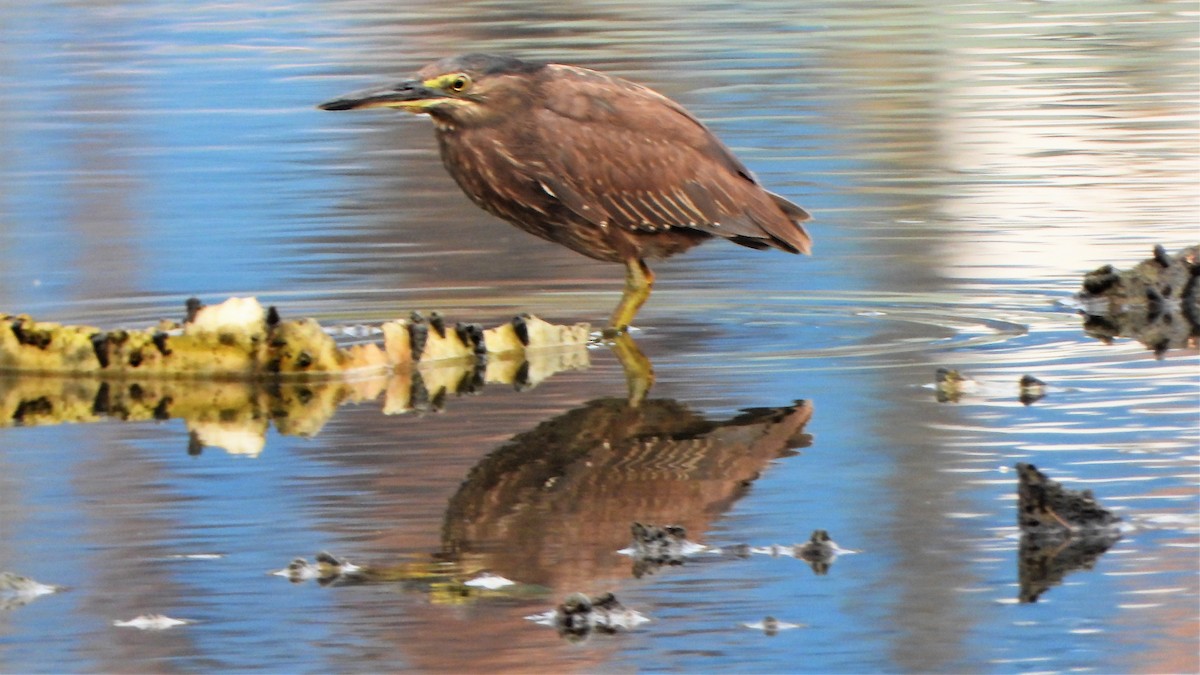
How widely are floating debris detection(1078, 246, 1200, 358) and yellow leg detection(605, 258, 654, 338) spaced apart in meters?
1.87

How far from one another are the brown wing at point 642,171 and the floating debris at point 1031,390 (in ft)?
6.52

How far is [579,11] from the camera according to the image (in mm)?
30609

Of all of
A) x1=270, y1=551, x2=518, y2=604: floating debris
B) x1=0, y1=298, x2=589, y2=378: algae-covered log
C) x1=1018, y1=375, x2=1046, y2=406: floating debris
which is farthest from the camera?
x1=0, y1=298, x2=589, y2=378: algae-covered log

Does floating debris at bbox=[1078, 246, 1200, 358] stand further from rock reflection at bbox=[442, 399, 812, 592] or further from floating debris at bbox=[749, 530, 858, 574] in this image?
floating debris at bbox=[749, 530, 858, 574]

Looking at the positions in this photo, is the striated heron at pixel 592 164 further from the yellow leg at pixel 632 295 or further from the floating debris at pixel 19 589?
the floating debris at pixel 19 589

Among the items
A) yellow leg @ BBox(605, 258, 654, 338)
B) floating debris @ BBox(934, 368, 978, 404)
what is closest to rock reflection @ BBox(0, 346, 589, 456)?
yellow leg @ BBox(605, 258, 654, 338)

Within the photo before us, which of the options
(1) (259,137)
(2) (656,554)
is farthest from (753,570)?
(1) (259,137)

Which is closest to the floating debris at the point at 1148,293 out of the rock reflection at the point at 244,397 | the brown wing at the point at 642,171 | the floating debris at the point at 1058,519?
the brown wing at the point at 642,171

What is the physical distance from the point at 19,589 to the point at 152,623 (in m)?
0.50

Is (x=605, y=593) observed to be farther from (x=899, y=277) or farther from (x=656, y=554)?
(x=899, y=277)

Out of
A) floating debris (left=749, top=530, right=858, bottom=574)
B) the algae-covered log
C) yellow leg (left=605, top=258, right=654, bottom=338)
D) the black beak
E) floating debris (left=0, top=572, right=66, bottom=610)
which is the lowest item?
floating debris (left=0, top=572, right=66, bottom=610)

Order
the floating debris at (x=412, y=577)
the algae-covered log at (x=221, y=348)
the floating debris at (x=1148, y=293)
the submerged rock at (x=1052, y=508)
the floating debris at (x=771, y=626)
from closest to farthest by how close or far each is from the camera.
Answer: the floating debris at (x=771, y=626) < the floating debris at (x=412, y=577) < the submerged rock at (x=1052, y=508) < the algae-covered log at (x=221, y=348) < the floating debris at (x=1148, y=293)

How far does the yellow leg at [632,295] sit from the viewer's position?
36.3ft

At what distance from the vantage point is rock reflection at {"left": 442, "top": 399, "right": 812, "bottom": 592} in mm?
6965
